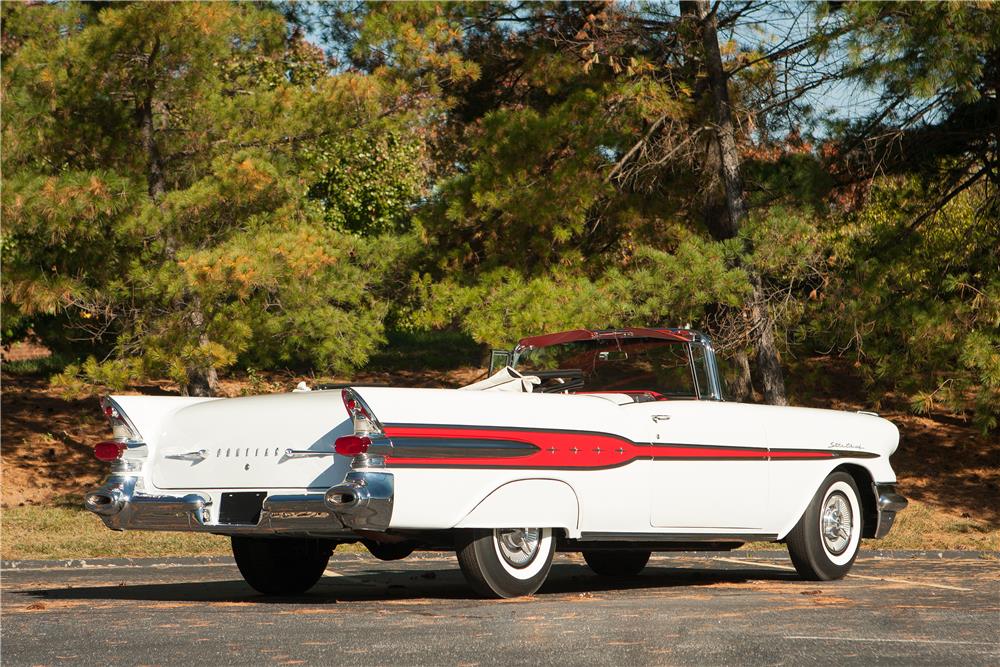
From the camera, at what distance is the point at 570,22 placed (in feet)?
64.7

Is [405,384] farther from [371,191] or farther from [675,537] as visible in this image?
[675,537]

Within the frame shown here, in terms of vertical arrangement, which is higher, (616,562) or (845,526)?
(845,526)

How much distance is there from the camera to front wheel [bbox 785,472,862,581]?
926 cm

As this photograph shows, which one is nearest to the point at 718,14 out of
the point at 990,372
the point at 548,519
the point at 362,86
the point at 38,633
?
the point at 362,86

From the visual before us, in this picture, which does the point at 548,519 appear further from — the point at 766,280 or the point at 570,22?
the point at 570,22

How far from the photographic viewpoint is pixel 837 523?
31.5 feet

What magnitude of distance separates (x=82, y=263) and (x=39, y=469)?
13.3ft

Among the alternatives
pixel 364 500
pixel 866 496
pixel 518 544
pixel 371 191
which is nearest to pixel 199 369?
pixel 371 191

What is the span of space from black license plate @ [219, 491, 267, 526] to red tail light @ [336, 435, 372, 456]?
589 millimetres

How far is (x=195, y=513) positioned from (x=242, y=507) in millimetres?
295

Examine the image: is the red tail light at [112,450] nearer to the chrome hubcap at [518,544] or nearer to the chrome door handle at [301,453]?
the chrome door handle at [301,453]

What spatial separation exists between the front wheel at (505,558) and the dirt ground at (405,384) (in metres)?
9.77

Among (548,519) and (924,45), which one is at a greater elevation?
(924,45)

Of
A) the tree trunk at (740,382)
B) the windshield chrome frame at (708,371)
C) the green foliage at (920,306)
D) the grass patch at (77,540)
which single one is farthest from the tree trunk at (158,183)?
the windshield chrome frame at (708,371)
